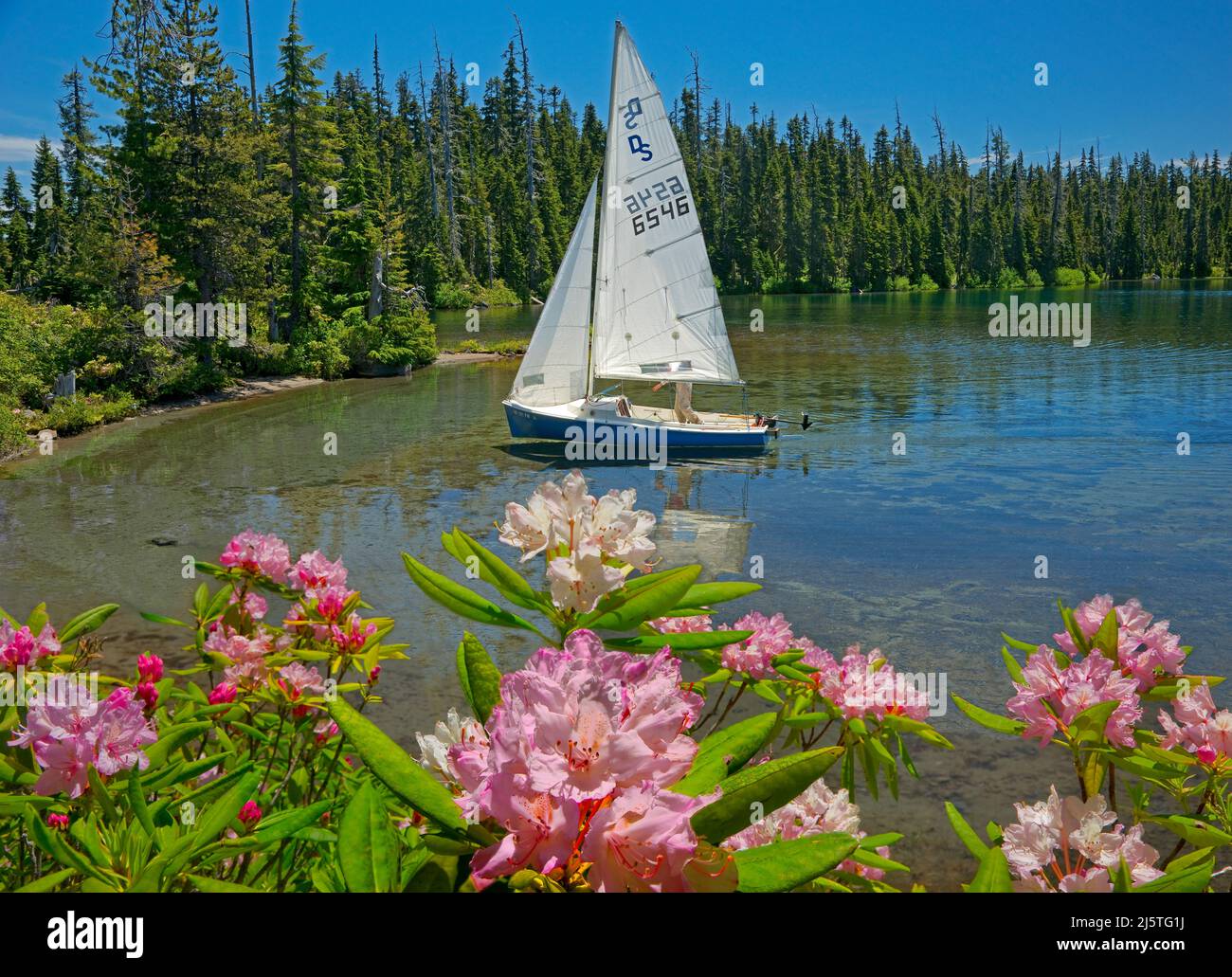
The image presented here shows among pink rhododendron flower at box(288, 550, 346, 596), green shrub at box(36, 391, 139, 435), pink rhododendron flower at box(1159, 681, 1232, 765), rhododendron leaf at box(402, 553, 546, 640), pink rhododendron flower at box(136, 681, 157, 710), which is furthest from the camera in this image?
green shrub at box(36, 391, 139, 435)

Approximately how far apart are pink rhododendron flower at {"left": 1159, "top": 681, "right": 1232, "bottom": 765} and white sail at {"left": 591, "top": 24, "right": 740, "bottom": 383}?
63.7 feet

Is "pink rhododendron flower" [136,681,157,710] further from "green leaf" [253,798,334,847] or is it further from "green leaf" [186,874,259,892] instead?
"green leaf" [186,874,259,892]

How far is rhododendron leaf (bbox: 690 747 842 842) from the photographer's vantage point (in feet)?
3.85

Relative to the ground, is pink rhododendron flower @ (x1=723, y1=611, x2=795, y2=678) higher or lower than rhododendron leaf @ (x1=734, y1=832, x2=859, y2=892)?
lower

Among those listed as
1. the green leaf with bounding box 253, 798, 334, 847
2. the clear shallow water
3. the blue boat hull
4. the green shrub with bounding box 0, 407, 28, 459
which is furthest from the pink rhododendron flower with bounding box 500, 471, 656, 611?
the green shrub with bounding box 0, 407, 28, 459

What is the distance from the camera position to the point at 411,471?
19.6m

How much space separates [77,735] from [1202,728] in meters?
2.52

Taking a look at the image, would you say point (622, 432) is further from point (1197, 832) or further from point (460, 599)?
point (460, 599)

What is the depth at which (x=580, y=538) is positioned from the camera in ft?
5.86

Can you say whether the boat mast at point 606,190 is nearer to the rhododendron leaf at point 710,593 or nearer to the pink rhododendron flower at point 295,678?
the pink rhododendron flower at point 295,678

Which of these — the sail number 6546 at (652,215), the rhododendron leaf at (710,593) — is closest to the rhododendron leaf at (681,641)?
the rhododendron leaf at (710,593)

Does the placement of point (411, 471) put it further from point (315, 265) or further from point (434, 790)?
point (315, 265)

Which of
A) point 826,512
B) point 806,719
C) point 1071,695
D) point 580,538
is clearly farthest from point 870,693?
point 826,512

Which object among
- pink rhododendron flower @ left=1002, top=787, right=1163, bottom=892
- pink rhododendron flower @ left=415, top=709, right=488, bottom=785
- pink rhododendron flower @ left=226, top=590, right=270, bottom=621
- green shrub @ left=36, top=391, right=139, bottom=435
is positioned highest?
green shrub @ left=36, top=391, right=139, bottom=435
